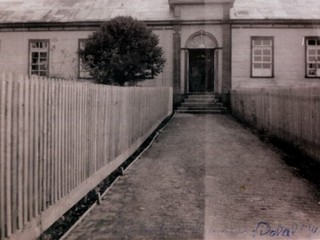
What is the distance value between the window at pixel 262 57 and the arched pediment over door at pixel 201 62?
Result: 2.03 m

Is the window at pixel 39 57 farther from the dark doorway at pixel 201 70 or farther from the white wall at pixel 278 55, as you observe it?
the white wall at pixel 278 55

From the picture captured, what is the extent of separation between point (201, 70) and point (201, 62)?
448mm

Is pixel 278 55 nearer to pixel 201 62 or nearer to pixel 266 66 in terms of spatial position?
pixel 266 66

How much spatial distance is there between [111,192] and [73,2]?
66.1 ft

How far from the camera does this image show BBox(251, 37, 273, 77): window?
20578mm

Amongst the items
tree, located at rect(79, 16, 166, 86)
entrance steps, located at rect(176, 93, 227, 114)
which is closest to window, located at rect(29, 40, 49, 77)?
tree, located at rect(79, 16, 166, 86)

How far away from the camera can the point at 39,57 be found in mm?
22094

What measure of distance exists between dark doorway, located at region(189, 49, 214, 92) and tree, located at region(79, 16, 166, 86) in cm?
481

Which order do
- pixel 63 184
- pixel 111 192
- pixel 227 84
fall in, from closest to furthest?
pixel 63 184, pixel 111 192, pixel 227 84

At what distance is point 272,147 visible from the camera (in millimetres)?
9906

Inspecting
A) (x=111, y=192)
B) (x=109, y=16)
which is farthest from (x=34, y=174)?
(x=109, y=16)

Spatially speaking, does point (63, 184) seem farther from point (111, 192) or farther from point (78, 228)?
point (111, 192)

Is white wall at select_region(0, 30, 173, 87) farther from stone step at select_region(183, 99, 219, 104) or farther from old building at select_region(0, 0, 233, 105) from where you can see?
stone step at select_region(183, 99, 219, 104)

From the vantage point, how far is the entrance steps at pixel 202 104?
19344mm
